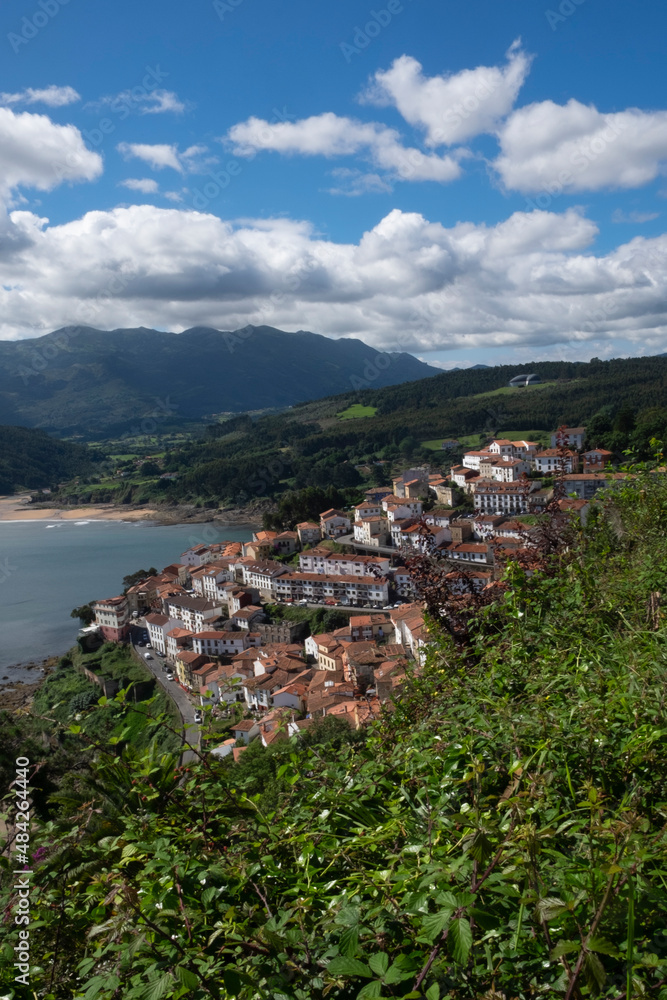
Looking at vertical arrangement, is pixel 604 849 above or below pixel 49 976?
above

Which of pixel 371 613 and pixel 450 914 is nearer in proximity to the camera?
pixel 450 914

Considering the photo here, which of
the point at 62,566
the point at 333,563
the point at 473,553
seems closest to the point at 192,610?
the point at 333,563

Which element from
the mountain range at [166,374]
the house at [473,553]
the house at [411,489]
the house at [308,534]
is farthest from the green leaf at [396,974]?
the mountain range at [166,374]

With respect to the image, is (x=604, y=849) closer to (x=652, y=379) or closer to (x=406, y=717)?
(x=406, y=717)

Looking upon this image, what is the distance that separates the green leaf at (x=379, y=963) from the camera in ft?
2.29

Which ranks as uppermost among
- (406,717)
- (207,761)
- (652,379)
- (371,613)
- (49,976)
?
(652,379)

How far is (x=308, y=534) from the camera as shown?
27641 millimetres

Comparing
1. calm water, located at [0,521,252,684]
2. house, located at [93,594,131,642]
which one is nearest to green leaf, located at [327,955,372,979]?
calm water, located at [0,521,252,684]

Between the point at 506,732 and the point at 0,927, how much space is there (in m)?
1.03

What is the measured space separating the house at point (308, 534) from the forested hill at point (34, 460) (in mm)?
40082

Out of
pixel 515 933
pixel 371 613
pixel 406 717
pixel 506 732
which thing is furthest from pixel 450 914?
pixel 371 613

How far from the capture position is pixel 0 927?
3.64 ft

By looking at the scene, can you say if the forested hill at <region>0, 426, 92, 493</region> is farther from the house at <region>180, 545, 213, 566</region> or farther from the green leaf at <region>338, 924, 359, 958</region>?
the green leaf at <region>338, 924, 359, 958</region>

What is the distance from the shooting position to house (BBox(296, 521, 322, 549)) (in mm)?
27453
